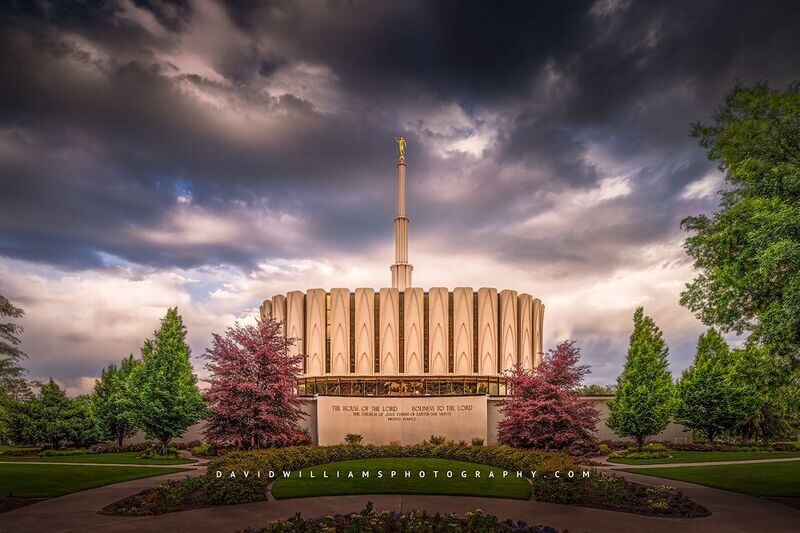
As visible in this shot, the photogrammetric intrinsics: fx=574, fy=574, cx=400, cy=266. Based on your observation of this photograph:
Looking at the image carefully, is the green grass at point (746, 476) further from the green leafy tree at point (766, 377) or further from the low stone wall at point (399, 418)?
the low stone wall at point (399, 418)

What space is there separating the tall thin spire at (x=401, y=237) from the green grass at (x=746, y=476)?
40866mm

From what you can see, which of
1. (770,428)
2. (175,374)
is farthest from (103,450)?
(770,428)

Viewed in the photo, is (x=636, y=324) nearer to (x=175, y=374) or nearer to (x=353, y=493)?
(x=353, y=493)

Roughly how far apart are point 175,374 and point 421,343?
1138 inches

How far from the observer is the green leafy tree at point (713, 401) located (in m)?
38.4

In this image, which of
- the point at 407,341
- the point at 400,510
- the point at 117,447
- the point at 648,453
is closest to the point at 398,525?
the point at 400,510

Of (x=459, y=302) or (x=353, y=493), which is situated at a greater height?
(x=459, y=302)

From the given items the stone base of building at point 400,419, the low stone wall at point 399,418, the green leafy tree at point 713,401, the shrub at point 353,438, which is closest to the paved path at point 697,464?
the green leafy tree at point 713,401

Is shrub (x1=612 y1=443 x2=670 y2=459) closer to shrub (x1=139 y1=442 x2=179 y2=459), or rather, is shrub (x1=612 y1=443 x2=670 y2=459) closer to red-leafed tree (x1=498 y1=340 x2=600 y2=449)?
red-leafed tree (x1=498 y1=340 x2=600 y2=449)

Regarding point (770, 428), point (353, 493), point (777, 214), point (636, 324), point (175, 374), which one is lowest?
point (770, 428)

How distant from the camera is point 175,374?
36250mm

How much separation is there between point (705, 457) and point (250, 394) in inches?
1005

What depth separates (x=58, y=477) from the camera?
22.4 m

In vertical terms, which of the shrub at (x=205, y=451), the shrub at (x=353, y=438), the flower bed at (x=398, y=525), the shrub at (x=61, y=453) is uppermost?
the flower bed at (x=398, y=525)
